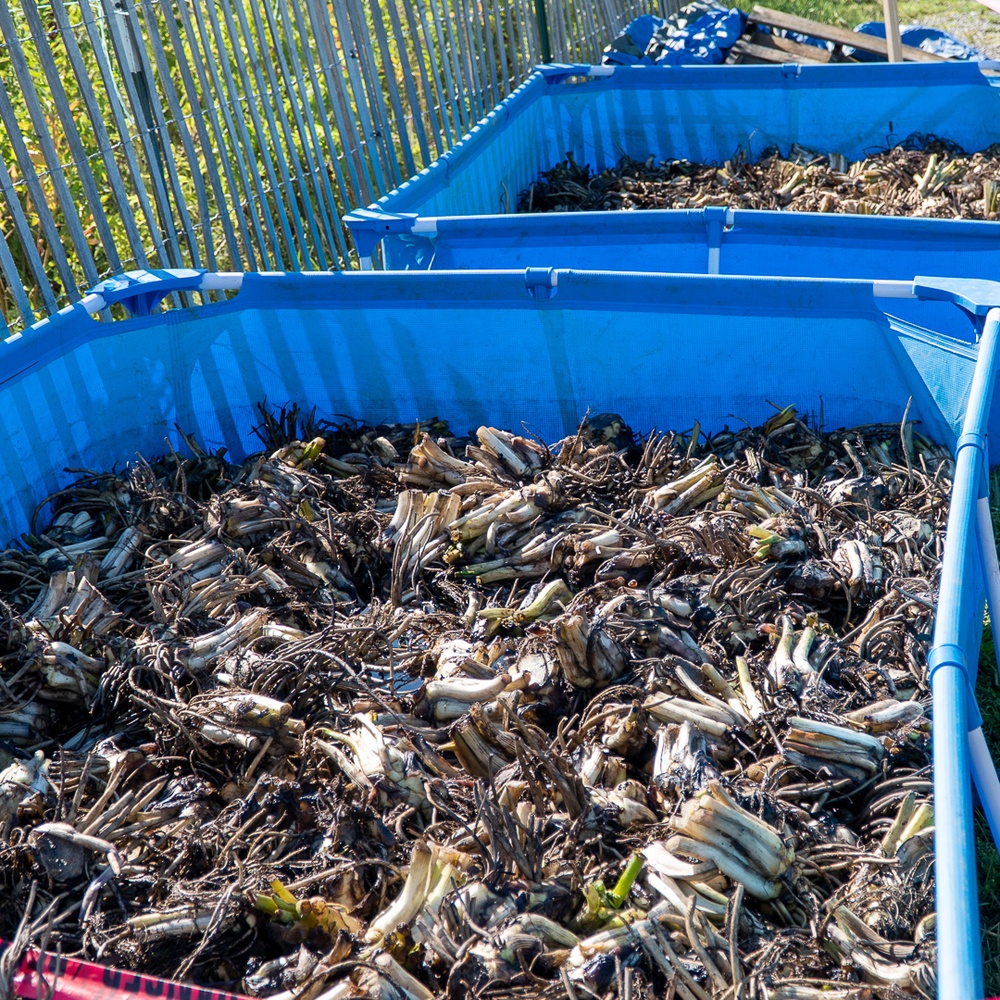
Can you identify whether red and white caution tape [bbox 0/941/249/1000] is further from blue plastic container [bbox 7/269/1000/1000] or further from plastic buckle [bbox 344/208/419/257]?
plastic buckle [bbox 344/208/419/257]

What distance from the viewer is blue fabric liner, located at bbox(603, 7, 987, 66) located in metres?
8.21

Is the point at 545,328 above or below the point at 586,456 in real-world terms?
above

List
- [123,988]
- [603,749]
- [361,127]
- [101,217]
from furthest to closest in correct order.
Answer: [361,127] < [101,217] < [603,749] < [123,988]

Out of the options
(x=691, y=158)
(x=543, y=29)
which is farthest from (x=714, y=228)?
(x=543, y=29)

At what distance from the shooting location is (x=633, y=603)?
2.78 m

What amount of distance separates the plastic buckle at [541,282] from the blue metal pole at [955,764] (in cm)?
171

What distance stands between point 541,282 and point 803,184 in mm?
2816

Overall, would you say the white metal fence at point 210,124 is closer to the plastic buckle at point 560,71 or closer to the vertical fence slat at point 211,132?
the vertical fence slat at point 211,132

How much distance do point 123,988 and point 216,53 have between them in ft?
14.2

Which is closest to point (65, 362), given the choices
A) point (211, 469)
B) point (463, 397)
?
point (211, 469)

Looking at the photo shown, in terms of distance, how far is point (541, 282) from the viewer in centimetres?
388

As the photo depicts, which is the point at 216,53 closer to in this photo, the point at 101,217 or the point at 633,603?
the point at 101,217

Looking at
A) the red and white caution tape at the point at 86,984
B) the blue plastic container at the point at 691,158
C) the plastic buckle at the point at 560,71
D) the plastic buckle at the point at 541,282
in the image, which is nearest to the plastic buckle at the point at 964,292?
the blue plastic container at the point at 691,158

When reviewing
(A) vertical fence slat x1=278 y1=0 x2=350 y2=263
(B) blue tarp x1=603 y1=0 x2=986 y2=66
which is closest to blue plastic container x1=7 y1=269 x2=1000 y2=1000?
(A) vertical fence slat x1=278 y1=0 x2=350 y2=263
